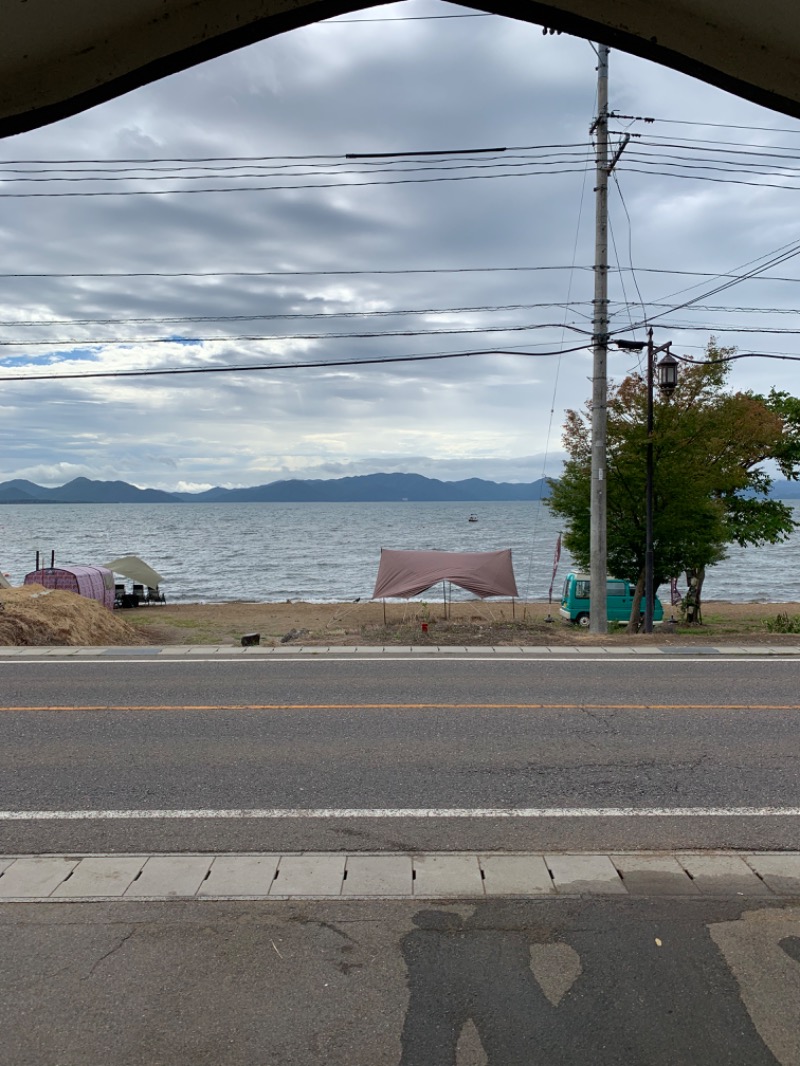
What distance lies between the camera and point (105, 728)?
9.15m

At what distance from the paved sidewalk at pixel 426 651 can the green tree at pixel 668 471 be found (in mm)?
7681

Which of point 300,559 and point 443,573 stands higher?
point 443,573

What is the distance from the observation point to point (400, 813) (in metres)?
6.68

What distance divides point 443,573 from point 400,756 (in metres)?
14.9

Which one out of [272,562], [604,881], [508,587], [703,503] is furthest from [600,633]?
[272,562]

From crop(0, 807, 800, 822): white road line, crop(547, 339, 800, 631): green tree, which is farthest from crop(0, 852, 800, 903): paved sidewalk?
crop(547, 339, 800, 631): green tree

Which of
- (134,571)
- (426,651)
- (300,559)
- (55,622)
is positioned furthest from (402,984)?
(300,559)

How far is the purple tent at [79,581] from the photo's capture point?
30.3m

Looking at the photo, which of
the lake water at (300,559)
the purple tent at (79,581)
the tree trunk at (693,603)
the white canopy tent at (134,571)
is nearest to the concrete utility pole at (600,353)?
the tree trunk at (693,603)

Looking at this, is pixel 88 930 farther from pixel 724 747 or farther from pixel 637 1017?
pixel 724 747

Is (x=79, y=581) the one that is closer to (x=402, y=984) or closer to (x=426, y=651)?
(x=426, y=651)

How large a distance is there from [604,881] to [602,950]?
0.89m

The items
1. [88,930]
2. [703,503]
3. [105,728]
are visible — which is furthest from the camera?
[703,503]

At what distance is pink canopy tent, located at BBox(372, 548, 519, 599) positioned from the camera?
2283 centimetres
